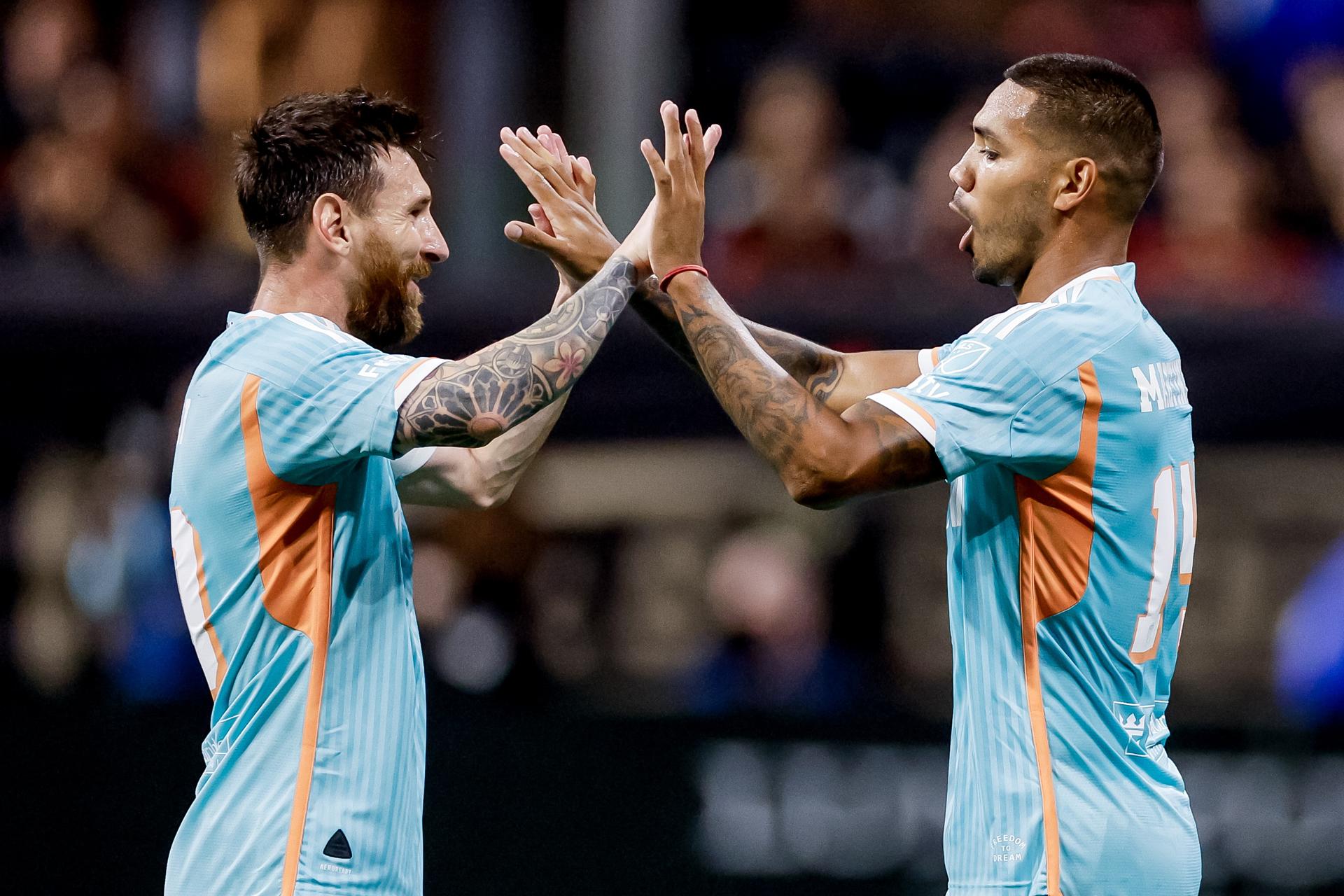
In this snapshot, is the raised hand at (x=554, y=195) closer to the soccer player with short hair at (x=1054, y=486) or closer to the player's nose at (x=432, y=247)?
the player's nose at (x=432, y=247)

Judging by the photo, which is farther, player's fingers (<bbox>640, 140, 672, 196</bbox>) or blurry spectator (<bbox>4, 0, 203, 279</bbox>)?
blurry spectator (<bbox>4, 0, 203, 279</bbox>)

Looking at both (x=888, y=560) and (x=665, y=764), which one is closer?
(x=665, y=764)

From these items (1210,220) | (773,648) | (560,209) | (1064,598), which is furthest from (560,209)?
(1210,220)

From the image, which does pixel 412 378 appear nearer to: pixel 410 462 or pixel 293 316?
pixel 293 316

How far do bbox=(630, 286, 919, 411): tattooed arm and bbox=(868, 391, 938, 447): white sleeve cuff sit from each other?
32.5 inches

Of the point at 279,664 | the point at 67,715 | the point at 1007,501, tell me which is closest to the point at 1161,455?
the point at 1007,501

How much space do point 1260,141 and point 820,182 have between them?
2.56 meters

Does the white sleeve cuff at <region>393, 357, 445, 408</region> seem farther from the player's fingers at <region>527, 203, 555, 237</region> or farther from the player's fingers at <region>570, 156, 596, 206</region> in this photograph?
the player's fingers at <region>570, 156, 596, 206</region>

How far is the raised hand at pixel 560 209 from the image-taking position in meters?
4.27

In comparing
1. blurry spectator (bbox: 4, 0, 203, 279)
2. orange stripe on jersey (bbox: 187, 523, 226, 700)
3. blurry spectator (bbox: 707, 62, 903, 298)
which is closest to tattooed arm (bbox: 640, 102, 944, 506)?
orange stripe on jersey (bbox: 187, 523, 226, 700)

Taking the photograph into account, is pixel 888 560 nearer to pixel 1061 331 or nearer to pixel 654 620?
pixel 654 620

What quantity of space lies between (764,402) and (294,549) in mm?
1064

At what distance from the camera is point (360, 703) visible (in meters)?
3.68

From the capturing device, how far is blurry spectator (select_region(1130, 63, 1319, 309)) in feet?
27.3
